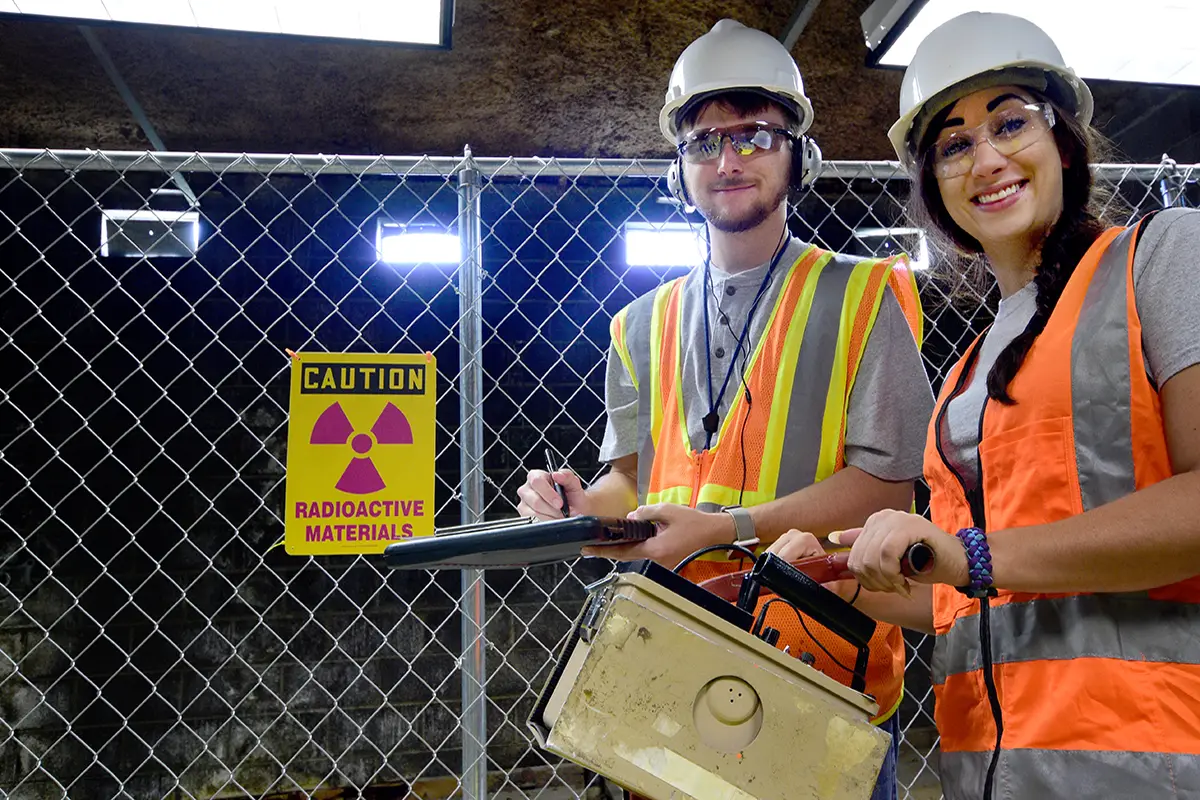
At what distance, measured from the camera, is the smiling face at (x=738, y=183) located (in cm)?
176

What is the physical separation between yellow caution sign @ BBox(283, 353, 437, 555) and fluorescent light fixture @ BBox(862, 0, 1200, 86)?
6.53 feet

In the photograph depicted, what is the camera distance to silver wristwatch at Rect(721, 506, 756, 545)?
146 centimetres

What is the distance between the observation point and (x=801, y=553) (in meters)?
1.16

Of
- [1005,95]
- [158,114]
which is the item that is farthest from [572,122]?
[1005,95]

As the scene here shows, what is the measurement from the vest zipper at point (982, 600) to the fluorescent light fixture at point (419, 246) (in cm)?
496

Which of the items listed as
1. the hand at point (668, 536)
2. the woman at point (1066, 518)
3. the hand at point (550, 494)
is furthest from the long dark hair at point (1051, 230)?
the hand at point (550, 494)

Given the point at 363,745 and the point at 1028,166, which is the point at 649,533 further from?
the point at 363,745

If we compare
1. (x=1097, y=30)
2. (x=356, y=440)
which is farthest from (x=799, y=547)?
(x=1097, y=30)

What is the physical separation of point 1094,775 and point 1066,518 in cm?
28

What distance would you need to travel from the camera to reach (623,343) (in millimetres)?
1982

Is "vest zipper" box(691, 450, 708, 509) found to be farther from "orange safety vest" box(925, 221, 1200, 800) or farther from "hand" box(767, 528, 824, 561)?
"orange safety vest" box(925, 221, 1200, 800)

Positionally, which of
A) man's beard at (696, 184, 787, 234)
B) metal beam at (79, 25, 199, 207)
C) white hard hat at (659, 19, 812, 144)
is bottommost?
man's beard at (696, 184, 787, 234)

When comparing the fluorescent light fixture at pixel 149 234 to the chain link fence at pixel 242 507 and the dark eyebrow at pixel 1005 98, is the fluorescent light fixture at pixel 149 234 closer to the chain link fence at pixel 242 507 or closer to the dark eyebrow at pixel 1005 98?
the chain link fence at pixel 242 507

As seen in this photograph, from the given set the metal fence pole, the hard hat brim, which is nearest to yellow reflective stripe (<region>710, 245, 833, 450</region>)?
the hard hat brim
